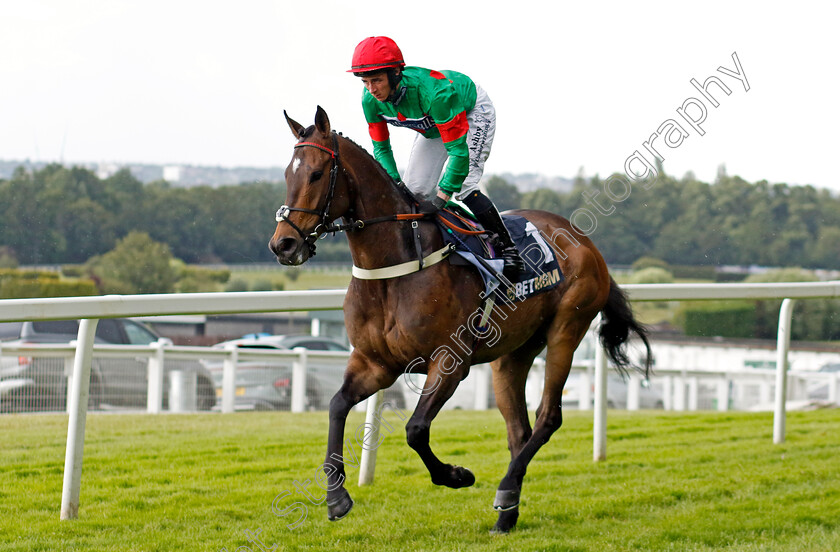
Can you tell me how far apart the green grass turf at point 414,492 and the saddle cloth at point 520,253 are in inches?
42.3

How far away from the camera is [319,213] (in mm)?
3467

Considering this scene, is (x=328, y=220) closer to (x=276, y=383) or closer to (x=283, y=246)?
(x=283, y=246)

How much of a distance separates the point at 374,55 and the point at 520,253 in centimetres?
119

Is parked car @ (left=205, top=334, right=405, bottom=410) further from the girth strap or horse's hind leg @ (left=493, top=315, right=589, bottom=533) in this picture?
the girth strap

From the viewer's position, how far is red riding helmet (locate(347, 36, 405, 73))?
369cm

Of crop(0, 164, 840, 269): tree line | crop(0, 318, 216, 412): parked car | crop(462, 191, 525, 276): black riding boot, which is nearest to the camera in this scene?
crop(462, 191, 525, 276): black riding boot

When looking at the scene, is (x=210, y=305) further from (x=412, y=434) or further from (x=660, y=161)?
(x=660, y=161)

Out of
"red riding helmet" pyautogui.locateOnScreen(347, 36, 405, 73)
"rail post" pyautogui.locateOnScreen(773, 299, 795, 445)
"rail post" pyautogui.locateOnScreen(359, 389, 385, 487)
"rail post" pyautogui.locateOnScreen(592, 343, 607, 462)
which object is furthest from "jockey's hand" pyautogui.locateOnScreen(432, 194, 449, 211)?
"rail post" pyautogui.locateOnScreen(773, 299, 795, 445)

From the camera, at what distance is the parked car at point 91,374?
6699 millimetres

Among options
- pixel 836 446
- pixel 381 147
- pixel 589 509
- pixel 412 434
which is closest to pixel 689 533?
pixel 589 509

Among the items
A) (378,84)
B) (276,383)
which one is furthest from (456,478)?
(276,383)

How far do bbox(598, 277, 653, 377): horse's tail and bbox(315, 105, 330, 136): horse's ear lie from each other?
2.21 m

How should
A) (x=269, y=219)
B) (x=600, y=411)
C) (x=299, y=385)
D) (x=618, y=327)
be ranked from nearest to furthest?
1. (x=618, y=327)
2. (x=600, y=411)
3. (x=299, y=385)
4. (x=269, y=219)

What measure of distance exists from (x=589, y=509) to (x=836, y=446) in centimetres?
289
